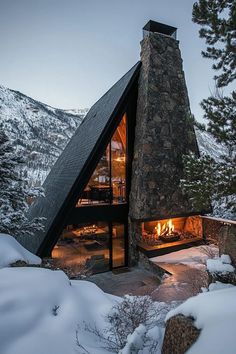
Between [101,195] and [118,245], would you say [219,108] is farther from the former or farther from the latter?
[118,245]

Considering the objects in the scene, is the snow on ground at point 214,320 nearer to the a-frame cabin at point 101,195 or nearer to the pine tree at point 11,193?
the pine tree at point 11,193

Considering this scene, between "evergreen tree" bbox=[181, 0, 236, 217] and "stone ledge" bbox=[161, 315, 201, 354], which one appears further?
"evergreen tree" bbox=[181, 0, 236, 217]

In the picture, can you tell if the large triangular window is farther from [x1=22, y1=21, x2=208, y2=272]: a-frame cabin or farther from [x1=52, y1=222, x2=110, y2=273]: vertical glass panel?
[x1=52, y1=222, x2=110, y2=273]: vertical glass panel

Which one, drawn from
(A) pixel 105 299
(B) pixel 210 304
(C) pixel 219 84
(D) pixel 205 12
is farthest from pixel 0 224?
(D) pixel 205 12

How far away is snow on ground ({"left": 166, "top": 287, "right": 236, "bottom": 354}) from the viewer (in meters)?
1.76

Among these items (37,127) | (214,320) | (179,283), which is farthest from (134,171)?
(37,127)

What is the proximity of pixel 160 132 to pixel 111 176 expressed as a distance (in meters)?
2.97

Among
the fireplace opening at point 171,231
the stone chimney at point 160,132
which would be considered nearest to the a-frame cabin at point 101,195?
the stone chimney at point 160,132

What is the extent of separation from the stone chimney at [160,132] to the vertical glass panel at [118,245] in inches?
36.3

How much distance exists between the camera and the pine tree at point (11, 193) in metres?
6.98

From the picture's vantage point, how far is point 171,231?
37.8 ft

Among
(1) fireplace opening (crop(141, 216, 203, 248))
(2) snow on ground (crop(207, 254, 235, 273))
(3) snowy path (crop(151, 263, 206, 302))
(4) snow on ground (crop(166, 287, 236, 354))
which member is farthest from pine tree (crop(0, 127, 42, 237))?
(4) snow on ground (crop(166, 287, 236, 354))

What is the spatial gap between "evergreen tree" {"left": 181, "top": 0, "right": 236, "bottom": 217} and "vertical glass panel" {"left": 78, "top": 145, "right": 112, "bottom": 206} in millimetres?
3675

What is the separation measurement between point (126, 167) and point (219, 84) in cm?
523
